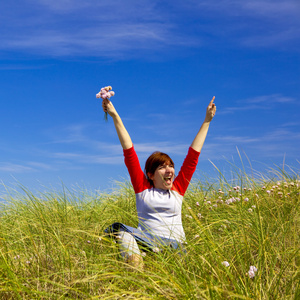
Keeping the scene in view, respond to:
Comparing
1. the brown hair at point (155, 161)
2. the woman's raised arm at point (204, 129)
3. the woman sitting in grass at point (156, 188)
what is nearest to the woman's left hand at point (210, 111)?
the woman's raised arm at point (204, 129)

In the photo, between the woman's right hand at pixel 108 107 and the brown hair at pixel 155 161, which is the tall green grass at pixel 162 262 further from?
the woman's right hand at pixel 108 107

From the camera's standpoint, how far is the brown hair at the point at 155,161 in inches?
174

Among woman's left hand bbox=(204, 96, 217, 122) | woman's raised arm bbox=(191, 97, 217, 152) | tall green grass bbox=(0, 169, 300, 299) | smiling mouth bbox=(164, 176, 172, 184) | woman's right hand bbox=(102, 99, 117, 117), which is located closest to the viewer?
tall green grass bbox=(0, 169, 300, 299)

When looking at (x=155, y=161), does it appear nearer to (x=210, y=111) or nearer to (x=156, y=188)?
(x=156, y=188)

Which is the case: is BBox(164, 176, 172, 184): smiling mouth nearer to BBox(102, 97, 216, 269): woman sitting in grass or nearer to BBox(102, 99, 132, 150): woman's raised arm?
BBox(102, 97, 216, 269): woman sitting in grass

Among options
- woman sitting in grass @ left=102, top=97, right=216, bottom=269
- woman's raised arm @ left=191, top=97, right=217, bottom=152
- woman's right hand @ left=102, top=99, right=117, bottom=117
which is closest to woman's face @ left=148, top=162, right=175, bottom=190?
woman sitting in grass @ left=102, top=97, right=216, bottom=269

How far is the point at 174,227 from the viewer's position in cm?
402

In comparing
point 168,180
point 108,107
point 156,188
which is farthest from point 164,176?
point 108,107

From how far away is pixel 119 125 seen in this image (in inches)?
176

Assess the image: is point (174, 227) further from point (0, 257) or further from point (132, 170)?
point (0, 257)

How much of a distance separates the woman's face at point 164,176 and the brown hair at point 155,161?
4cm

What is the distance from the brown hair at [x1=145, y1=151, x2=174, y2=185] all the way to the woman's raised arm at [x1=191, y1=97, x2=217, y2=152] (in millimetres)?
404

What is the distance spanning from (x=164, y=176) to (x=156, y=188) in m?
0.20

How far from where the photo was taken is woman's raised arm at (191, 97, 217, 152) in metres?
4.65
